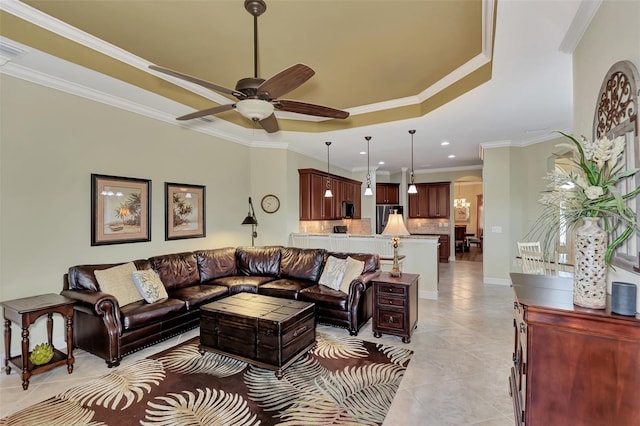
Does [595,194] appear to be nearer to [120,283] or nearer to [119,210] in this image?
[120,283]

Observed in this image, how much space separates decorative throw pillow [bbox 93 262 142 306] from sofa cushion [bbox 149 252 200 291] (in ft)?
1.51

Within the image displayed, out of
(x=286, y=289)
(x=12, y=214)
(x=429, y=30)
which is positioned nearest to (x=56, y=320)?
(x=12, y=214)

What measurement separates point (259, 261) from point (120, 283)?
2.11 meters

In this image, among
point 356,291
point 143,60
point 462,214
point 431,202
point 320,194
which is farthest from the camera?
point 462,214

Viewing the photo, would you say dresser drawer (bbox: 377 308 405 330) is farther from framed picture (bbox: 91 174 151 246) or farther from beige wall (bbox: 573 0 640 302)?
framed picture (bbox: 91 174 151 246)

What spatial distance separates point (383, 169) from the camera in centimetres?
970

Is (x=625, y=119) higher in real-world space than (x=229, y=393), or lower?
higher

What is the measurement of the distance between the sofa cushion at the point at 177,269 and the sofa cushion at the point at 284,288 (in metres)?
1.05

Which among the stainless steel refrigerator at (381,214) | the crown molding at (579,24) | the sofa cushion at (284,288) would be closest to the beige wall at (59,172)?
the sofa cushion at (284,288)

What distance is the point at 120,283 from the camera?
3453 millimetres

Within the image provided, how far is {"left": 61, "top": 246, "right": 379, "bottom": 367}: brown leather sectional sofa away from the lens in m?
3.08

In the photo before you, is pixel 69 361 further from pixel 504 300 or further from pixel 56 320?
pixel 504 300

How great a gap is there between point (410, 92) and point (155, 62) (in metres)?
3.31

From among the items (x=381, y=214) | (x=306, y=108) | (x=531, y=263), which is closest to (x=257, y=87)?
(x=306, y=108)
